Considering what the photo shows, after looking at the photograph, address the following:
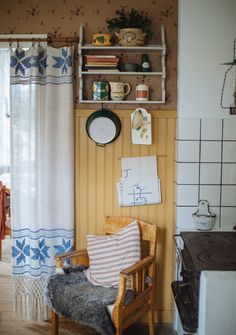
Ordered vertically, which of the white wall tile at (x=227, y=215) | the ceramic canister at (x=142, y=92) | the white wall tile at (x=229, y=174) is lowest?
the white wall tile at (x=227, y=215)

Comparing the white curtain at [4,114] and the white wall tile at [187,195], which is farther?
the white curtain at [4,114]

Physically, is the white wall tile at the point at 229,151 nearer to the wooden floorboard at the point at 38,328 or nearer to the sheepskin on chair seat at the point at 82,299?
the sheepskin on chair seat at the point at 82,299

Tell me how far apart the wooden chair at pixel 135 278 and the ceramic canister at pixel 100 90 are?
32.0 inches

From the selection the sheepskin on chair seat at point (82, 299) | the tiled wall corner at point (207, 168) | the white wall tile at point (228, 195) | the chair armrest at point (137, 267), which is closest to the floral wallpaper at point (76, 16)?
the tiled wall corner at point (207, 168)

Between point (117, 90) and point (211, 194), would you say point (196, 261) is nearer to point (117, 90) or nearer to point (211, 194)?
point (211, 194)

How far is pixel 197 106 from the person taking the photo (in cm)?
266

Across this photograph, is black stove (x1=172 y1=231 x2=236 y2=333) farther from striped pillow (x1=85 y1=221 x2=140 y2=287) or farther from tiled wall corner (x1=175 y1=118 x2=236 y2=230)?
striped pillow (x1=85 y1=221 x2=140 y2=287)

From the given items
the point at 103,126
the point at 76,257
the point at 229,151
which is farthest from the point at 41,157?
the point at 229,151

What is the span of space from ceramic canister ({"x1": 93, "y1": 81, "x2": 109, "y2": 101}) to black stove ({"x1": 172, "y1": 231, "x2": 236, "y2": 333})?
1024mm

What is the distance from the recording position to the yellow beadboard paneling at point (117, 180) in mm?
2805

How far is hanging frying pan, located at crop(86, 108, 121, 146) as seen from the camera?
2.74 meters

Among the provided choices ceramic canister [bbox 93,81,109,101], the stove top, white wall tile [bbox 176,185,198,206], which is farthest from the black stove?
ceramic canister [bbox 93,81,109,101]

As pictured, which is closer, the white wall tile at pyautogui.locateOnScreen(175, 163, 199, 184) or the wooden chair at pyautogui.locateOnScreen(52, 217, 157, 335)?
the wooden chair at pyautogui.locateOnScreen(52, 217, 157, 335)

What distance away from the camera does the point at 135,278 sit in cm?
243
